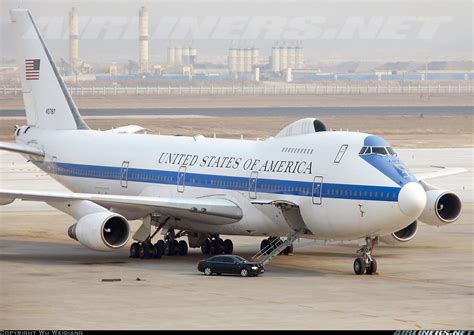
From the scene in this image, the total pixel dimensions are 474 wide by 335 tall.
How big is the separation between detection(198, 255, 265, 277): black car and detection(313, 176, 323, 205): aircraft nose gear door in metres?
3.14

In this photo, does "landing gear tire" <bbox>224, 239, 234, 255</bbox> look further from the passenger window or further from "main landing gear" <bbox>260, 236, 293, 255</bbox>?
the passenger window

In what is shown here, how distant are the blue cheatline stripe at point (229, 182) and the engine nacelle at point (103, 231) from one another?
184 inches

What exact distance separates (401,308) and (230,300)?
16.9 ft

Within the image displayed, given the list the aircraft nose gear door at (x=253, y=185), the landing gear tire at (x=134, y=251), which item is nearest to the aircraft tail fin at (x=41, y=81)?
the landing gear tire at (x=134, y=251)

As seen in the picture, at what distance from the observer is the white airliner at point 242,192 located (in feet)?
149

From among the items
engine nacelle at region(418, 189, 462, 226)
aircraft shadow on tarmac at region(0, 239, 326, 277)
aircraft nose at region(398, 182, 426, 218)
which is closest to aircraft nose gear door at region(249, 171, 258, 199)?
aircraft shadow on tarmac at region(0, 239, 326, 277)

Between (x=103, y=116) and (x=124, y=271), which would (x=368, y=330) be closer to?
(x=124, y=271)

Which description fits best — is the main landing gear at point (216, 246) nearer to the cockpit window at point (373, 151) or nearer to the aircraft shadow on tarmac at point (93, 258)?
the aircraft shadow on tarmac at point (93, 258)

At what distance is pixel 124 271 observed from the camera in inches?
1838

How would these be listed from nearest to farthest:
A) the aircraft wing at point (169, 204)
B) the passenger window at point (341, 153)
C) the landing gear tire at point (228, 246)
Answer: the passenger window at point (341, 153), the aircraft wing at point (169, 204), the landing gear tire at point (228, 246)

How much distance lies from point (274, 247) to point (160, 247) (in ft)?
15.9

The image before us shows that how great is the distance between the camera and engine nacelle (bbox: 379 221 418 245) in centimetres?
5144

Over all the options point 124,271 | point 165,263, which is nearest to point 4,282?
point 124,271

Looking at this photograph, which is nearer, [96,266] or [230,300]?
[230,300]
